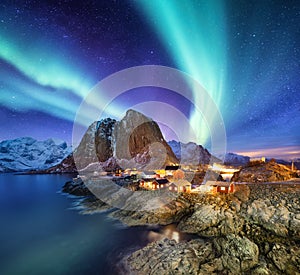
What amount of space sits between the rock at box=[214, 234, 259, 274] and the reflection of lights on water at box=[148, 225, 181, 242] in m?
6.33

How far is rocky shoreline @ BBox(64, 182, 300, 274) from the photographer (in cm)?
1475

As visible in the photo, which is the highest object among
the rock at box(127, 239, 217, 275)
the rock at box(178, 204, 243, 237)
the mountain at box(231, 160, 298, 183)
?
the mountain at box(231, 160, 298, 183)

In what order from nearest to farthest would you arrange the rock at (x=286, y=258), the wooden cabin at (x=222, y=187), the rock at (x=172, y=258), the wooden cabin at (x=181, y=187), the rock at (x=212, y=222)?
the rock at (x=286, y=258) < the rock at (x=172, y=258) < the rock at (x=212, y=222) < the wooden cabin at (x=222, y=187) < the wooden cabin at (x=181, y=187)

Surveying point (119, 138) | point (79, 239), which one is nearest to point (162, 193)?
point (79, 239)

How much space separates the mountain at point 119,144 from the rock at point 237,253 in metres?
94.4

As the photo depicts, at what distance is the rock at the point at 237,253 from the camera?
47.7 feet

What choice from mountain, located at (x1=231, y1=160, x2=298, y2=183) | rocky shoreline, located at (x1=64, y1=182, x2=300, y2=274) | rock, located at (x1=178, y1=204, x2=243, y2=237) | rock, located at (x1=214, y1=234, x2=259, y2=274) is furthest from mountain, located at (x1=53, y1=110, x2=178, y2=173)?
rock, located at (x1=214, y1=234, x2=259, y2=274)

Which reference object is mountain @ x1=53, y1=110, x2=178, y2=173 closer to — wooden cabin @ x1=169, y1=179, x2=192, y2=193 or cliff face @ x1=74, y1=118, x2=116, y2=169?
cliff face @ x1=74, y1=118, x2=116, y2=169

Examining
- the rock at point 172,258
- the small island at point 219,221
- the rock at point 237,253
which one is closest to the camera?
the rock at point 237,253

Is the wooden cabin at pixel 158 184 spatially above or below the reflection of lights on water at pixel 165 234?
above

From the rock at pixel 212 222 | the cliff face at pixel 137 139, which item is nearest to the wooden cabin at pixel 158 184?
the rock at pixel 212 222

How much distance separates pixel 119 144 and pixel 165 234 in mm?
131844

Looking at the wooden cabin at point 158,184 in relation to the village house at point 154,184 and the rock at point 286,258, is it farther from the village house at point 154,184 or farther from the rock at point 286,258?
the rock at point 286,258

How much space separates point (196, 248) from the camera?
17.5m
